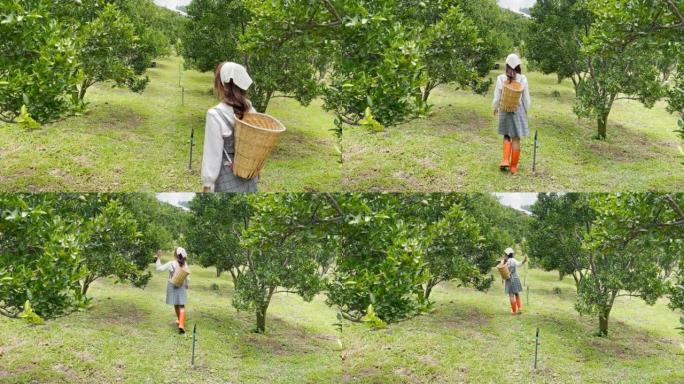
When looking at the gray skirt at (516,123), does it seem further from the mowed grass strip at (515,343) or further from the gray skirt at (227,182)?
the gray skirt at (227,182)

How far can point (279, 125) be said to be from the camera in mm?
7070

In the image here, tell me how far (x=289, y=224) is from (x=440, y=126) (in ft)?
8.34

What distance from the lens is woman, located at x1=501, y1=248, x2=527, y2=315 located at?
970cm

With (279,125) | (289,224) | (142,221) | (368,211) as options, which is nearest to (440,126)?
(368,211)

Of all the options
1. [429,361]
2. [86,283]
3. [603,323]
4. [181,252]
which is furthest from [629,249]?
[86,283]

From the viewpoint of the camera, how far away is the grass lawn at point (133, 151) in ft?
35.7

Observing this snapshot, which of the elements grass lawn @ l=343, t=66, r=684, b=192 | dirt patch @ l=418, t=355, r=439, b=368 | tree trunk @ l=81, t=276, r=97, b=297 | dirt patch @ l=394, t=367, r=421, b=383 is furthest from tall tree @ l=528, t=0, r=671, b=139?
tree trunk @ l=81, t=276, r=97, b=297

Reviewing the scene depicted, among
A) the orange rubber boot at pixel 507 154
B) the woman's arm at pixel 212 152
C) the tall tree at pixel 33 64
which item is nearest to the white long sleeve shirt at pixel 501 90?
the orange rubber boot at pixel 507 154

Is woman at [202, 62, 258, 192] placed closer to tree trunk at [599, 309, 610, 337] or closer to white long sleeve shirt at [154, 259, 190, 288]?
white long sleeve shirt at [154, 259, 190, 288]

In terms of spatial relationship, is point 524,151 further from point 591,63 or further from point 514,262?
point 591,63

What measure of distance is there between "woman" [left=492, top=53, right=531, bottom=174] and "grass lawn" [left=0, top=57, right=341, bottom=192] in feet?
8.07

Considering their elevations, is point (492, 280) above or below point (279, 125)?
below

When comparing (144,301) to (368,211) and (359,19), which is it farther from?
(359,19)

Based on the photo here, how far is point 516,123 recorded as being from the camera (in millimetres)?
9133
